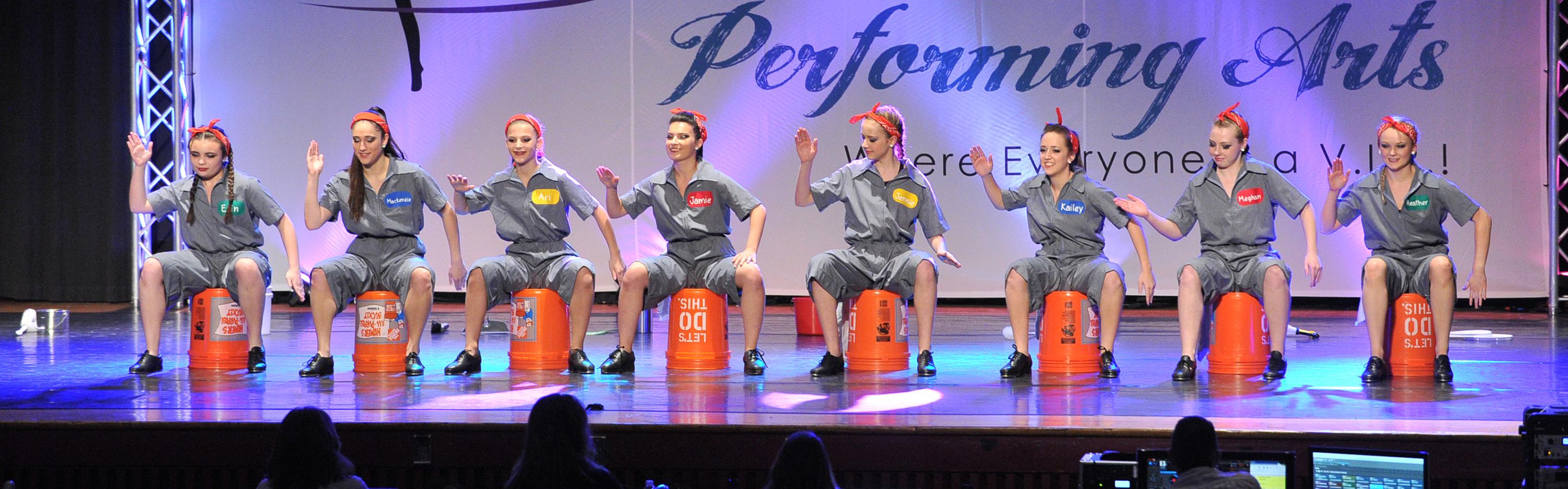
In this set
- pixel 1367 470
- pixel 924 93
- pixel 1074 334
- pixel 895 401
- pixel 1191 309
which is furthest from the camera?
pixel 924 93

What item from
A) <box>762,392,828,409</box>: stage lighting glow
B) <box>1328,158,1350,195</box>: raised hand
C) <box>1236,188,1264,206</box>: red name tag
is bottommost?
<box>762,392,828,409</box>: stage lighting glow

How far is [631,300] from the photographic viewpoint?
5219mm

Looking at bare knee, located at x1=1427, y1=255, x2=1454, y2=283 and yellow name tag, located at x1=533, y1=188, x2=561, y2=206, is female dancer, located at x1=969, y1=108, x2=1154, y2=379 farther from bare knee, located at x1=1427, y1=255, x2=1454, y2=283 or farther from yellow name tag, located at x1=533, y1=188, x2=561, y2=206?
yellow name tag, located at x1=533, y1=188, x2=561, y2=206

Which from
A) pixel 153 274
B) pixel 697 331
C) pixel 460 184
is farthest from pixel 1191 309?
pixel 153 274

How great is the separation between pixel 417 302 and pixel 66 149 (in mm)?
5359

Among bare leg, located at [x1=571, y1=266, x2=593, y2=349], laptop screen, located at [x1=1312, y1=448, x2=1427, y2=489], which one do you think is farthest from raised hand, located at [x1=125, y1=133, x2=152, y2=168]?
laptop screen, located at [x1=1312, y1=448, x2=1427, y2=489]

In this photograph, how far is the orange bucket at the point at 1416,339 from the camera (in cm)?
481

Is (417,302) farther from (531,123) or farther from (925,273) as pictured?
(925,273)

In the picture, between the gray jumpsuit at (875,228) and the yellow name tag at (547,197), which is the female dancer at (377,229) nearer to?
the yellow name tag at (547,197)

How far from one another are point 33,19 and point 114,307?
2028mm

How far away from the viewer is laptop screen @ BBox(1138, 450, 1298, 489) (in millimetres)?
2961

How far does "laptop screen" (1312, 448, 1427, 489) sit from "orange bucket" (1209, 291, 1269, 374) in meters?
1.92

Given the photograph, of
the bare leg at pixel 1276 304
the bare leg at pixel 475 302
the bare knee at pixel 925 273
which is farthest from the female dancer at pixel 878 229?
the bare leg at pixel 475 302

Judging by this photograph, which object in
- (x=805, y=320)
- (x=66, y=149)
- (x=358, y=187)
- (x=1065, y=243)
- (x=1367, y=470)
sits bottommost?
(x=1367, y=470)
